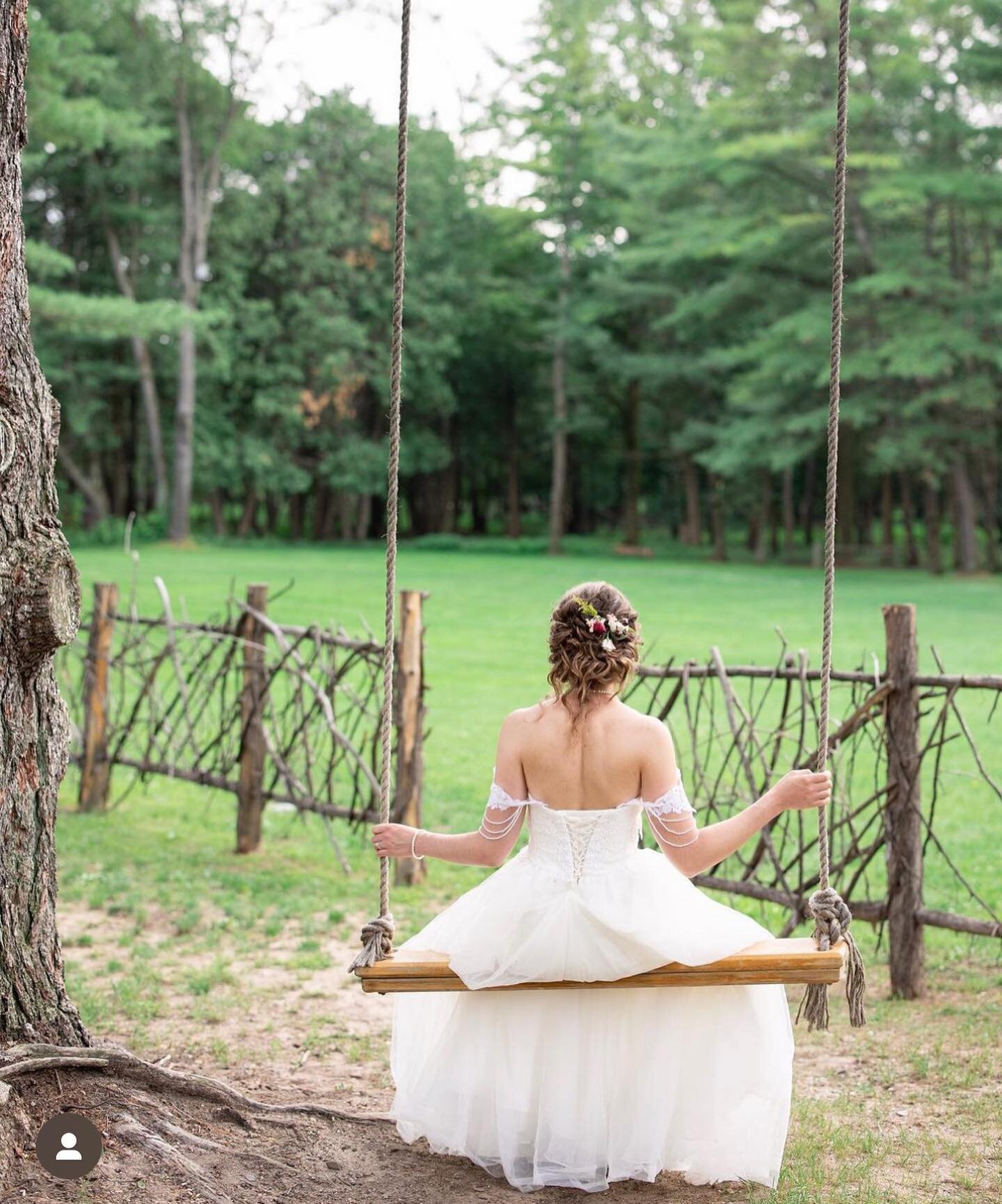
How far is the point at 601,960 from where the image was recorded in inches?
97.3

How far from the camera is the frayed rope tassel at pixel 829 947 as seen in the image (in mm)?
2523

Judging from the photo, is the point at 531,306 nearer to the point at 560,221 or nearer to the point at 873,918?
the point at 560,221

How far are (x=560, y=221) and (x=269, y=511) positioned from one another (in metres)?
11.7

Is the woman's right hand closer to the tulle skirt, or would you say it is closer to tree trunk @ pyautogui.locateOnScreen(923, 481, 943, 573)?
the tulle skirt

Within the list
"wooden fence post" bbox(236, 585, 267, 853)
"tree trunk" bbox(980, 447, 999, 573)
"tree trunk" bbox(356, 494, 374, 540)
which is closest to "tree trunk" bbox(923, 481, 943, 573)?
"tree trunk" bbox(980, 447, 999, 573)

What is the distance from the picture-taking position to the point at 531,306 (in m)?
31.2

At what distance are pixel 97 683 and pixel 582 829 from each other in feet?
15.8

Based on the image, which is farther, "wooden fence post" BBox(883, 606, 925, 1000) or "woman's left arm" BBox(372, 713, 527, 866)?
"wooden fence post" BBox(883, 606, 925, 1000)

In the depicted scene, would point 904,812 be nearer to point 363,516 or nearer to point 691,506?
point 691,506

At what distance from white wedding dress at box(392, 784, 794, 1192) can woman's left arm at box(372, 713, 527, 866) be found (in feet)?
0.06

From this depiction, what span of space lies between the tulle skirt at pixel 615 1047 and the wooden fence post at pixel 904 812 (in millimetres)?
1688

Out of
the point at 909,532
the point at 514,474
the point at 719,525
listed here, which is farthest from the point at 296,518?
the point at 909,532

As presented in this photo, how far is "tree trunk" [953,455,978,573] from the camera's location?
2214 centimetres

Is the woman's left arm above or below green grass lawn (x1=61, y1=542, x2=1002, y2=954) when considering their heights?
above
